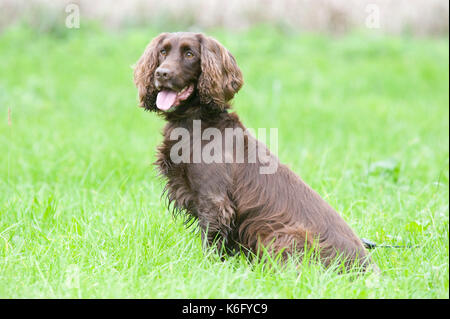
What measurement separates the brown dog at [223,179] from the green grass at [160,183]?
0.59ft

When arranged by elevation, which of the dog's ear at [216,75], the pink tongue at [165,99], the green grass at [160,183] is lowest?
the green grass at [160,183]

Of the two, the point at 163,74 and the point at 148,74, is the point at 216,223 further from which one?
the point at 148,74

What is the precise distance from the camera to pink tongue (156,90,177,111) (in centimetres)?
339

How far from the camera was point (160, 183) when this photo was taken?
12.2ft

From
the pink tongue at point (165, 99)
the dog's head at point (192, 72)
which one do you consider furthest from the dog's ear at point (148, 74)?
the pink tongue at point (165, 99)

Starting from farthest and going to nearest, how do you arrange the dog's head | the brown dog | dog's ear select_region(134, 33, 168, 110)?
dog's ear select_region(134, 33, 168, 110) → the dog's head → the brown dog

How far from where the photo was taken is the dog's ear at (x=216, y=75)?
11.2 feet

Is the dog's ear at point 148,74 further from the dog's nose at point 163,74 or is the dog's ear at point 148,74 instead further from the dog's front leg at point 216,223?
the dog's front leg at point 216,223

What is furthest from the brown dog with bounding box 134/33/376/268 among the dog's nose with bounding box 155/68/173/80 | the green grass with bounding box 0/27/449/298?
the green grass with bounding box 0/27/449/298

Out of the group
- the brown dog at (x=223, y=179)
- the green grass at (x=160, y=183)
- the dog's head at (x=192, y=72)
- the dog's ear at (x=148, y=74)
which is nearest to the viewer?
the green grass at (x=160, y=183)

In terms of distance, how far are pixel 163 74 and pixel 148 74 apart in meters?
0.35

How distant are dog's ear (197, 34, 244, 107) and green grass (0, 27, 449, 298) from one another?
0.89m

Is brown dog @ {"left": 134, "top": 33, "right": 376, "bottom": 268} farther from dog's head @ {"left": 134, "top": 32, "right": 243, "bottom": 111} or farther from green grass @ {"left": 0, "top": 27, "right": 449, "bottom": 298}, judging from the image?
green grass @ {"left": 0, "top": 27, "right": 449, "bottom": 298}

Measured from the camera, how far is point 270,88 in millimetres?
9273
